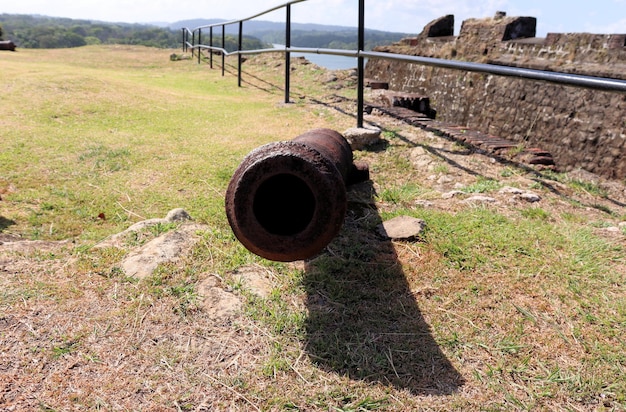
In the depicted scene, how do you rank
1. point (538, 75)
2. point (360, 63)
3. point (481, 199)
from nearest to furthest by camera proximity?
1. point (538, 75)
2. point (481, 199)
3. point (360, 63)

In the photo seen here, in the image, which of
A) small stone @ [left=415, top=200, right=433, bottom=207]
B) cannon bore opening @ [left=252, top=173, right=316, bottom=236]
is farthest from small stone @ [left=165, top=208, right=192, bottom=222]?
small stone @ [left=415, top=200, right=433, bottom=207]

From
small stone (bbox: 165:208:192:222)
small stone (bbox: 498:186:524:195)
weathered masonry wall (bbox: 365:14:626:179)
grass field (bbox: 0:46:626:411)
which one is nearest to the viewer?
grass field (bbox: 0:46:626:411)

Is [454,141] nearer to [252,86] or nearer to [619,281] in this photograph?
[619,281]

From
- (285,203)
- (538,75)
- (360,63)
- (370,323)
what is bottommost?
(370,323)

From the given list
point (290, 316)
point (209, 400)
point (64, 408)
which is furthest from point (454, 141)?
point (64, 408)

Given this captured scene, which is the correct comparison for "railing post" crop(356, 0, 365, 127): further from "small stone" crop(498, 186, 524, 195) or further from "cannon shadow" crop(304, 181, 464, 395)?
"cannon shadow" crop(304, 181, 464, 395)

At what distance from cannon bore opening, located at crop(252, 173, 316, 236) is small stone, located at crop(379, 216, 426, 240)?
30.8 inches

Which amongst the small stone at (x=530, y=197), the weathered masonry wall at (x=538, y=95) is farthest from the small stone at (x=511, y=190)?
the weathered masonry wall at (x=538, y=95)

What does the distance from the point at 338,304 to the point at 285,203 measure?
1.66 feet

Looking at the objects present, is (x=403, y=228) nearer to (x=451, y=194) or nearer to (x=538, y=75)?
(x=451, y=194)

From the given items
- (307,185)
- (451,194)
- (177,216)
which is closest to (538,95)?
(451,194)

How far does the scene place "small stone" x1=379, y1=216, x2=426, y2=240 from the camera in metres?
2.68

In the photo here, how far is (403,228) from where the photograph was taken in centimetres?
275

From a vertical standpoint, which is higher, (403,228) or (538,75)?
(538,75)
